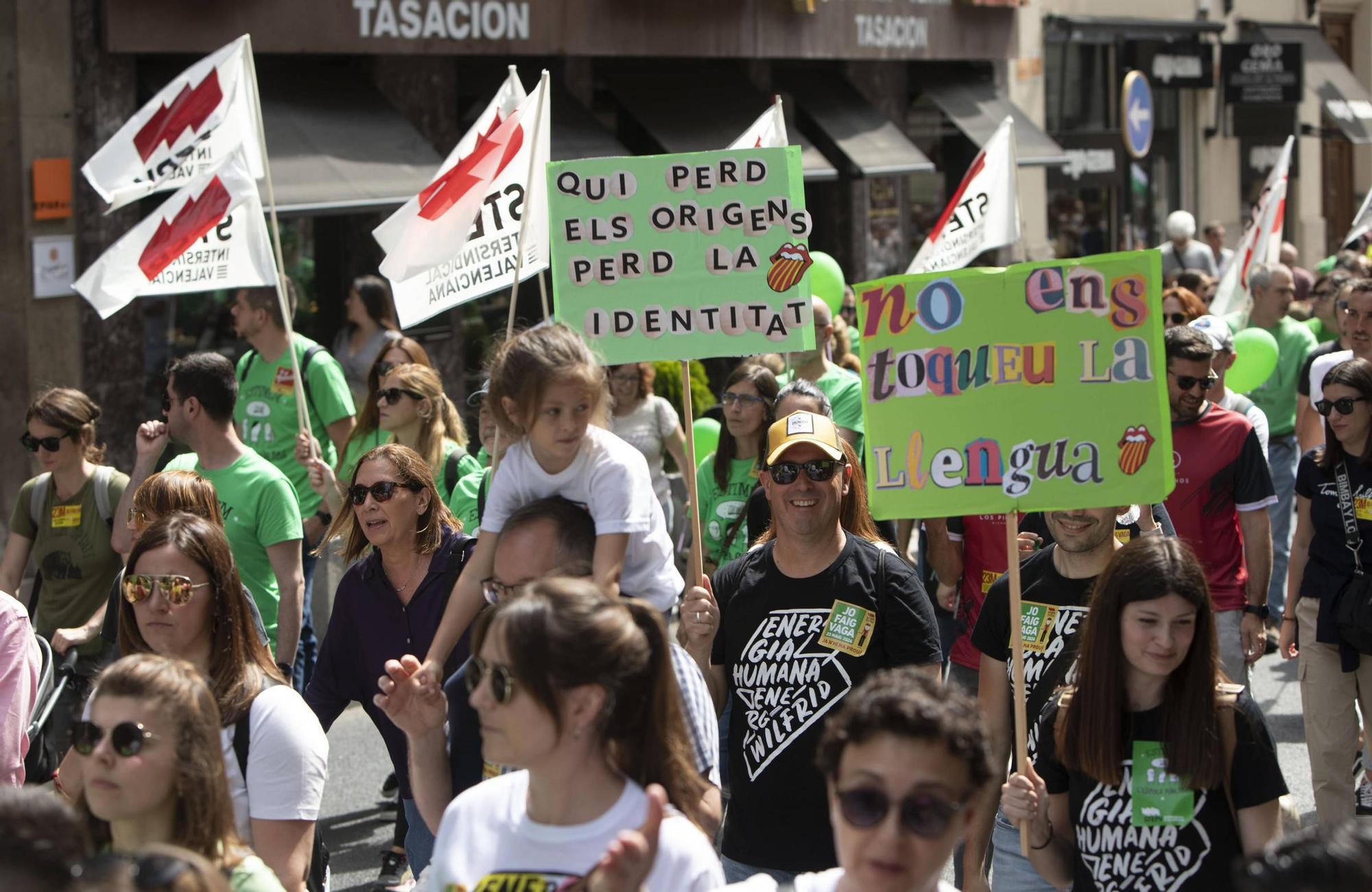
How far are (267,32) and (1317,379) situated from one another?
7.37 meters

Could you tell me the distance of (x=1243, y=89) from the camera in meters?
25.1

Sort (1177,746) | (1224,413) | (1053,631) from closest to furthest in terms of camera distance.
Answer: (1177,746) → (1053,631) → (1224,413)

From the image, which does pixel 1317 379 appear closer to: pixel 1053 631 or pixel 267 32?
pixel 1053 631

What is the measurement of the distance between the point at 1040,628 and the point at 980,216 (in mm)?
5271

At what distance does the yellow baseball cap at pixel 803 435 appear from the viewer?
475 centimetres

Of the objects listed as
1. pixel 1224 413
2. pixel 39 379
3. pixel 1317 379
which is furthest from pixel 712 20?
pixel 1224 413

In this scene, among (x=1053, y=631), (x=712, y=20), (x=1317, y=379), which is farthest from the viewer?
(x=712, y=20)

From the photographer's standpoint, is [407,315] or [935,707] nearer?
[935,707]

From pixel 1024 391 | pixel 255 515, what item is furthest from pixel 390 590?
pixel 1024 391

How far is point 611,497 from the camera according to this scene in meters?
4.30

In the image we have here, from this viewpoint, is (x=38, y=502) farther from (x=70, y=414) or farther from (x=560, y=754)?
(x=560, y=754)

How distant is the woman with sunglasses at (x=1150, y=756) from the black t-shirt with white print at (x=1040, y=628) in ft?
2.01

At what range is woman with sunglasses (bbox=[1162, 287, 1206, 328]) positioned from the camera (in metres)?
9.56

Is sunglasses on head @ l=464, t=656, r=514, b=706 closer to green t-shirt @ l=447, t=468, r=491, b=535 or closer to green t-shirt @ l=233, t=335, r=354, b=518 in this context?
green t-shirt @ l=447, t=468, r=491, b=535
